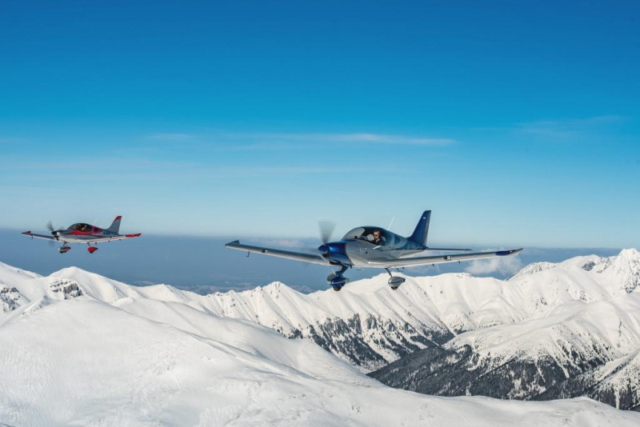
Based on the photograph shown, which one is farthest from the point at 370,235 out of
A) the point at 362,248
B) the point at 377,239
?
the point at 362,248

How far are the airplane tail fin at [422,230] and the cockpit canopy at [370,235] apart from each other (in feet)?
45.7

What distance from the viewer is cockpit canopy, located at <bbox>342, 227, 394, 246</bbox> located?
62031mm

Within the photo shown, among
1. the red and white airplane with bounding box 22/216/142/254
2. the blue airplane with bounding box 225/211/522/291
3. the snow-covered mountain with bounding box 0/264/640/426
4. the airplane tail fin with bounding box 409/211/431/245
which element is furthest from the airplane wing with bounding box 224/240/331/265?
the snow-covered mountain with bounding box 0/264/640/426

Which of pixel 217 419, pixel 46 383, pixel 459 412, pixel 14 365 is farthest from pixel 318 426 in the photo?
pixel 14 365

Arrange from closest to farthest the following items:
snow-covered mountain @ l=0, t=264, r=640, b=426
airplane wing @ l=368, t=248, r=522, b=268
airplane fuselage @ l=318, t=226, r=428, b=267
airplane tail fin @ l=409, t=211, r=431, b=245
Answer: airplane fuselage @ l=318, t=226, r=428, b=267
airplane wing @ l=368, t=248, r=522, b=268
airplane tail fin @ l=409, t=211, r=431, b=245
snow-covered mountain @ l=0, t=264, r=640, b=426

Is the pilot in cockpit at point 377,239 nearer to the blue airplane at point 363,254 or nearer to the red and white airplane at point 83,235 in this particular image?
the blue airplane at point 363,254

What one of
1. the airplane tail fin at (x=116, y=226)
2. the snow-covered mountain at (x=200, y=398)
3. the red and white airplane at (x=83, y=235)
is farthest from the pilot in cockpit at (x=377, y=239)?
the snow-covered mountain at (x=200, y=398)

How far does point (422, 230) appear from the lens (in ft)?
257

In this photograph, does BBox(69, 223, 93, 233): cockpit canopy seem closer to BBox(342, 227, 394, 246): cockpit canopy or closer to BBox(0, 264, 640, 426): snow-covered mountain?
BBox(342, 227, 394, 246): cockpit canopy

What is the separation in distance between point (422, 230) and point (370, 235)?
1788 cm

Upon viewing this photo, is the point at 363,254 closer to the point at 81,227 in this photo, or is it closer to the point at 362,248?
the point at 362,248

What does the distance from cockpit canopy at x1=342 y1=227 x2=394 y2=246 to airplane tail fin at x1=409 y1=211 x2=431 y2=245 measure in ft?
45.7

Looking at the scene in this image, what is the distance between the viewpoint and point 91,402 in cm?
16338

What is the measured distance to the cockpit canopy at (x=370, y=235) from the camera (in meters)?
62.0
